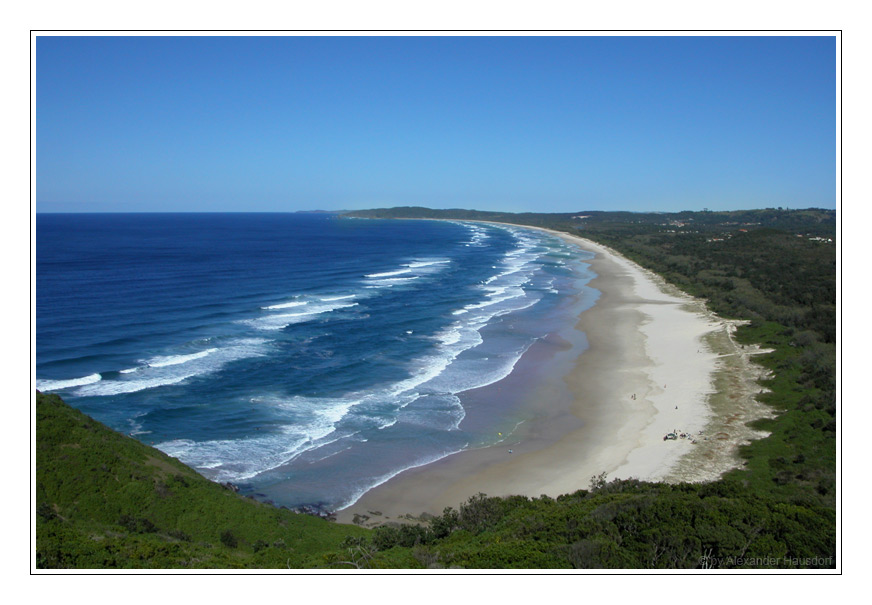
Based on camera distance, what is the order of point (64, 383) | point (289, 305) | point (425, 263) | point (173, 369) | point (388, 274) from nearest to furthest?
point (64, 383) → point (173, 369) → point (289, 305) → point (388, 274) → point (425, 263)

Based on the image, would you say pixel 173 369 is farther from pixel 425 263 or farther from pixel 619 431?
pixel 425 263

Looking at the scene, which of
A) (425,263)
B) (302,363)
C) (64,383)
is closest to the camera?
(64,383)

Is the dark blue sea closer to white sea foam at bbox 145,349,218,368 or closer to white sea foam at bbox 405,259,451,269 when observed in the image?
white sea foam at bbox 145,349,218,368

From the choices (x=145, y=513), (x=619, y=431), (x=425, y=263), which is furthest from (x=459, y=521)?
(x=425, y=263)

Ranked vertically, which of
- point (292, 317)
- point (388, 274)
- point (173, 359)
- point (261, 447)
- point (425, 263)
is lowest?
point (261, 447)
